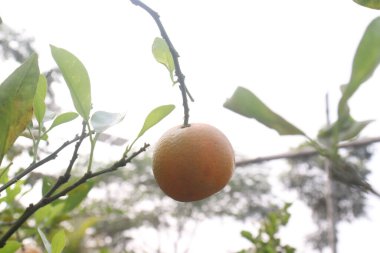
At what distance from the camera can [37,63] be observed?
1.66ft

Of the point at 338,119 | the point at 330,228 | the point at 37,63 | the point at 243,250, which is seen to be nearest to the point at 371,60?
the point at 338,119

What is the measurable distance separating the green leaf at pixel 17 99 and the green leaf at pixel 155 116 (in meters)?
0.18

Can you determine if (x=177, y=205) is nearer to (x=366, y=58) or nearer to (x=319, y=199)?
(x=319, y=199)

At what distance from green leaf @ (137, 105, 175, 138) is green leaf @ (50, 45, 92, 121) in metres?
0.08

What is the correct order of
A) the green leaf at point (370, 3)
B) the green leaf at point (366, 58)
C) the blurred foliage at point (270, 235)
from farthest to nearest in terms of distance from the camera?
1. the blurred foliage at point (270, 235)
2. the green leaf at point (370, 3)
3. the green leaf at point (366, 58)

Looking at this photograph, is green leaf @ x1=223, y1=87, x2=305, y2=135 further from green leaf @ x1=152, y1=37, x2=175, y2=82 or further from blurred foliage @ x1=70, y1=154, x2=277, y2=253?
blurred foliage @ x1=70, y1=154, x2=277, y2=253

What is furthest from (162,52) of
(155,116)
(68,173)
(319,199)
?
(319,199)

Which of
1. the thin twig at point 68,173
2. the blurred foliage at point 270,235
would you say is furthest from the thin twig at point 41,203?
the blurred foliage at point 270,235

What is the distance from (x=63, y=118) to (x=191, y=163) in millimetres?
195

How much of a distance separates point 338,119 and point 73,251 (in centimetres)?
55

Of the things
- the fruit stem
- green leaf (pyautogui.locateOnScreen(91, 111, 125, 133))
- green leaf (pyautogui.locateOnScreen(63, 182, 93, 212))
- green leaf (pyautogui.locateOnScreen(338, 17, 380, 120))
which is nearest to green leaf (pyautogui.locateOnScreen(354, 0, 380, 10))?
green leaf (pyautogui.locateOnScreen(338, 17, 380, 120))

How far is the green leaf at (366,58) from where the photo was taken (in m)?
0.42

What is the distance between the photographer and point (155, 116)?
68 centimetres

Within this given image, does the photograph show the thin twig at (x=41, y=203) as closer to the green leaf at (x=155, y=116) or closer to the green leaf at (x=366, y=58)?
the green leaf at (x=155, y=116)
